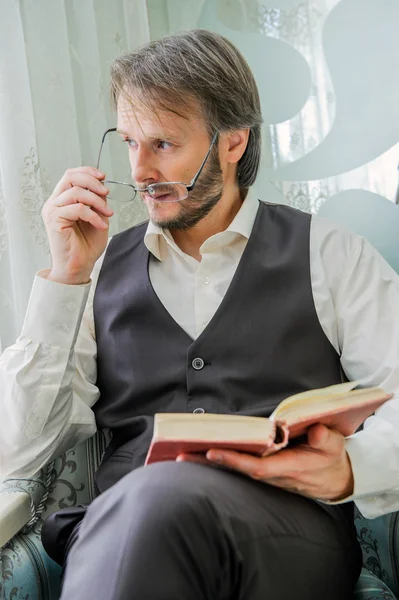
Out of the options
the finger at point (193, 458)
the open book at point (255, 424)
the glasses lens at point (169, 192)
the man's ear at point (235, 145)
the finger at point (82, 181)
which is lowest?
the finger at point (193, 458)

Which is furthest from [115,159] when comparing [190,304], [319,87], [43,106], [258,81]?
[190,304]

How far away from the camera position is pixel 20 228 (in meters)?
1.74

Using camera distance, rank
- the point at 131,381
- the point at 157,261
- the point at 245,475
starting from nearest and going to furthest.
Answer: the point at 245,475, the point at 131,381, the point at 157,261

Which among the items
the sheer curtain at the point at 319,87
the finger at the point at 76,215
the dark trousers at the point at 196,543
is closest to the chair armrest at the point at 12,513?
the dark trousers at the point at 196,543

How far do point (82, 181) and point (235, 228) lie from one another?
32cm

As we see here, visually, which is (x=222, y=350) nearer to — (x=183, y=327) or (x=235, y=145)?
(x=183, y=327)

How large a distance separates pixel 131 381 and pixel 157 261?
10.8 inches

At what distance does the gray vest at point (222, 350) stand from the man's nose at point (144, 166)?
0.64ft

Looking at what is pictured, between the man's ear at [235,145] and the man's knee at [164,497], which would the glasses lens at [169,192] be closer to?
the man's ear at [235,145]

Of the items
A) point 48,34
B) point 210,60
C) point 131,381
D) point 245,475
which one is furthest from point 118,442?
point 48,34

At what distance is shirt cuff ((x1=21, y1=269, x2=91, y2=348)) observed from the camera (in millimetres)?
1521

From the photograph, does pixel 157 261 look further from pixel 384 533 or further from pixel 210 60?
pixel 384 533

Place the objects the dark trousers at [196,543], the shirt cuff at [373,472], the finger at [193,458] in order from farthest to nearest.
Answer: the shirt cuff at [373,472] < the finger at [193,458] < the dark trousers at [196,543]

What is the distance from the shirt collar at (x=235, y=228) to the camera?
162 cm
